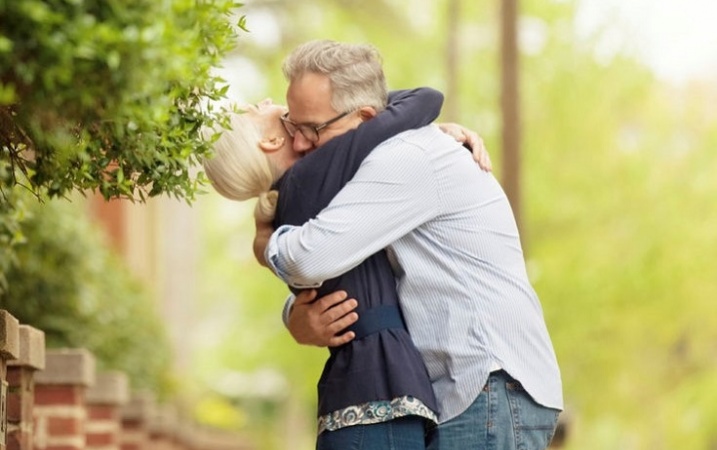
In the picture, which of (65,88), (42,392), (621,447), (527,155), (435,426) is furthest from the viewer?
(621,447)

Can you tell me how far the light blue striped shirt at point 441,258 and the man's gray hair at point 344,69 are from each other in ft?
0.61

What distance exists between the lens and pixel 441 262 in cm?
446

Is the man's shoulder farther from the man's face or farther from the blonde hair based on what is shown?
the blonde hair

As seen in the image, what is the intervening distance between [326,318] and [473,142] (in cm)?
84

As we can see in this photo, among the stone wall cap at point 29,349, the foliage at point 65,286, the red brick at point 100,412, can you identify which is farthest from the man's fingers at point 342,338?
the red brick at point 100,412

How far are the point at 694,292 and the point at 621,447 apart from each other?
1949 cm

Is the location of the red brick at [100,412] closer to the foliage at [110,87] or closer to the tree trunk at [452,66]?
the foliage at [110,87]

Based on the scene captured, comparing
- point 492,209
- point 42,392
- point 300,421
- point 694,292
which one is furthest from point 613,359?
point 300,421

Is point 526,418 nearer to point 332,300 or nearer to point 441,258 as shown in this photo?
point 441,258

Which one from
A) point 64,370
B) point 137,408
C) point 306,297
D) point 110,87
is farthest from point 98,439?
point 110,87

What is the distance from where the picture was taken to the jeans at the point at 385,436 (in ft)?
14.2

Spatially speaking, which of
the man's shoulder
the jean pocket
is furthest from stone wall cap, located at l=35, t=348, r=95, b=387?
the jean pocket

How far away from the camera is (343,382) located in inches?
174

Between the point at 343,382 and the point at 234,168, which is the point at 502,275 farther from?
the point at 234,168
